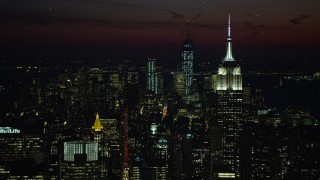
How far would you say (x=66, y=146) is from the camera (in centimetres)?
1717

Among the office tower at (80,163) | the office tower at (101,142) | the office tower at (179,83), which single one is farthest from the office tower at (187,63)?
the office tower at (80,163)

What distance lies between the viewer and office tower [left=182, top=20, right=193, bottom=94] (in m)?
21.3

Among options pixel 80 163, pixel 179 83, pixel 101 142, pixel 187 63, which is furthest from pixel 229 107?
pixel 80 163

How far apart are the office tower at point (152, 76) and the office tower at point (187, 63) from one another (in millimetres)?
919

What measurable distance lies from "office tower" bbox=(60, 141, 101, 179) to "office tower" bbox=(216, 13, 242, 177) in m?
3.42

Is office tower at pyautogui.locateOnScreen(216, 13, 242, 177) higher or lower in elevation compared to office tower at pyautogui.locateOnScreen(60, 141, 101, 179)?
higher

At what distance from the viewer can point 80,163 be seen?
1609 centimetres

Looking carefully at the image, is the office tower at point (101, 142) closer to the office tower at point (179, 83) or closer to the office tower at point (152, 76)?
the office tower at point (152, 76)

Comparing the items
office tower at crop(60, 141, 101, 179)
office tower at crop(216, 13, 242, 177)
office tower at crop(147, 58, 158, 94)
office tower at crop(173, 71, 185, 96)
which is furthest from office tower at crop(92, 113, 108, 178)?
office tower at crop(173, 71, 185, 96)

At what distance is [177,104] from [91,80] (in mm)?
5637

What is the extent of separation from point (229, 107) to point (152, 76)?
2.93 metres

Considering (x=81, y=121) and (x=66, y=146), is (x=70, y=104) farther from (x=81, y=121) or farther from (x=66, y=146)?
(x=66, y=146)

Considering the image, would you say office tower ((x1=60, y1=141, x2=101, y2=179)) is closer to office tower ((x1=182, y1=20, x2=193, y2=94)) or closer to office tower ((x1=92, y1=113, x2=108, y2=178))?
office tower ((x1=92, y1=113, x2=108, y2=178))

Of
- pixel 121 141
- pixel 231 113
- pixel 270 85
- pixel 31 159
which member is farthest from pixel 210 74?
pixel 31 159
